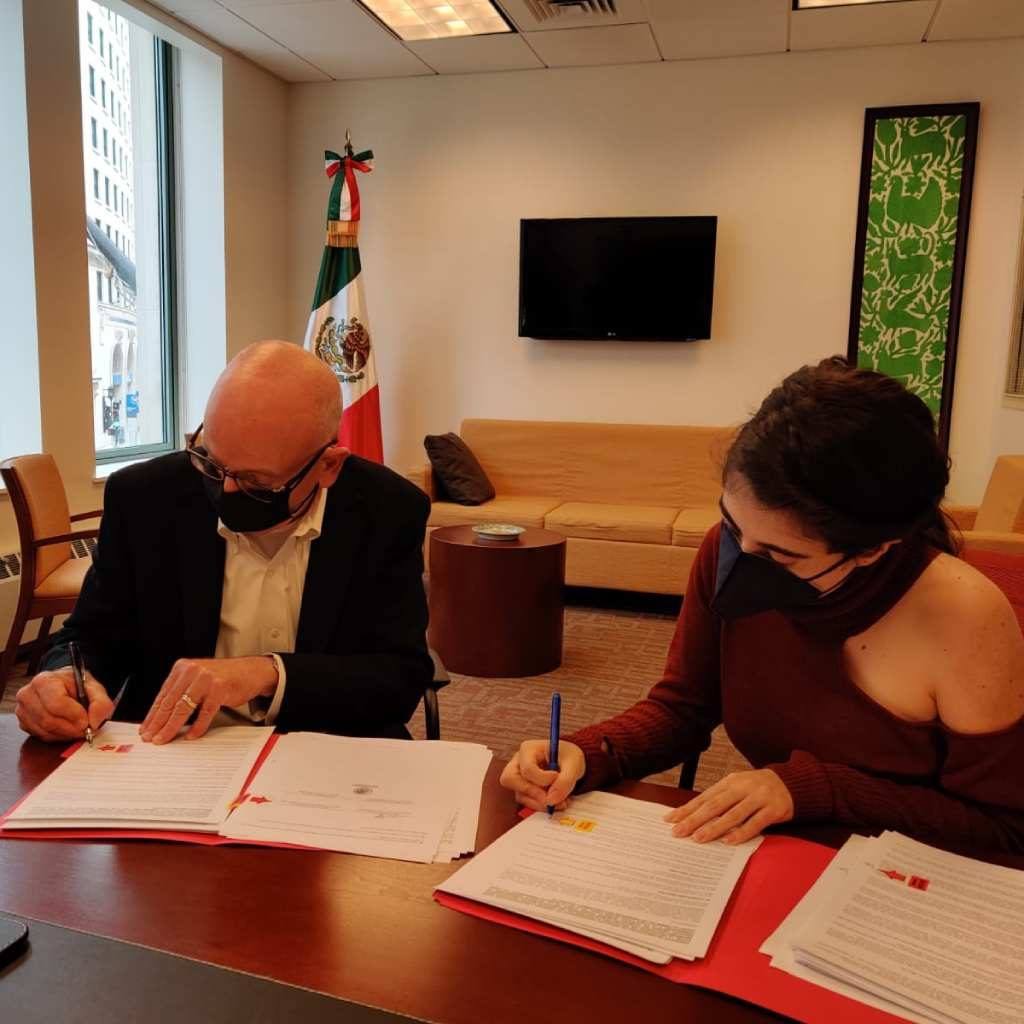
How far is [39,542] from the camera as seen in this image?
3.13m

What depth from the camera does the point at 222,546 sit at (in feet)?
4.96

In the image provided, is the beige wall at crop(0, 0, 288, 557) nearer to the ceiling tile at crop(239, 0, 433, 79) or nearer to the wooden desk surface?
the ceiling tile at crop(239, 0, 433, 79)

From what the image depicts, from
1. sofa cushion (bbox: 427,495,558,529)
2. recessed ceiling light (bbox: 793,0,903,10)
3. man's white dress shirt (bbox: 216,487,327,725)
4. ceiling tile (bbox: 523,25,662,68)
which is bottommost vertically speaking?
sofa cushion (bbox: 427,495,558,529)

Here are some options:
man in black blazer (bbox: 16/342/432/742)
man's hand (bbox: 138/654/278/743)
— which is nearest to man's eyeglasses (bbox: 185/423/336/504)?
man in black blazer (bbox: 16/342/432/742)

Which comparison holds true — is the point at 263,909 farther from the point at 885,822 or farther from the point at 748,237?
the point at 748,237

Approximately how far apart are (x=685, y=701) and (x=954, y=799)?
38cm

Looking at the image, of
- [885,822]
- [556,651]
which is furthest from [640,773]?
[556,651]

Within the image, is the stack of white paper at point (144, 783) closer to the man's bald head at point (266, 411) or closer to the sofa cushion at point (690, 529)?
the man's bald head at point (266, 411)

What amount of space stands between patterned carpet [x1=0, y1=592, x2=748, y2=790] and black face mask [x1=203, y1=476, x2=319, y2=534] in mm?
1685

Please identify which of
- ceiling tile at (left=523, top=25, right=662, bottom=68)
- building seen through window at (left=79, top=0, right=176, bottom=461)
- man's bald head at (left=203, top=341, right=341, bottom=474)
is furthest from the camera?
ceiling tile at (left=523, top=25, right=662, bottom=68)

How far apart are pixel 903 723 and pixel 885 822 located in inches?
5.1

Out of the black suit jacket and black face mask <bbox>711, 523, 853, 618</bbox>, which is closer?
black face mask <bbox>711, 523, 853, 618</bbox>

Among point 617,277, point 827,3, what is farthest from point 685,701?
point 617,277

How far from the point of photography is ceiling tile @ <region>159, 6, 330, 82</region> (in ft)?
14.8
